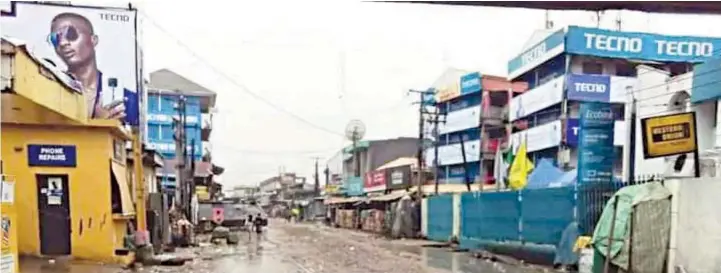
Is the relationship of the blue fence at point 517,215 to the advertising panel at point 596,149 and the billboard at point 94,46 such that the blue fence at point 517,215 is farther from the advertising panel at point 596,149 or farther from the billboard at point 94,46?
the billboard at point 94,46

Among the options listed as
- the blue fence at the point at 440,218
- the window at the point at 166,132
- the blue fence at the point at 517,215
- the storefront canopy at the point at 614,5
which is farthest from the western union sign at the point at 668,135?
the window at the point at 166,132

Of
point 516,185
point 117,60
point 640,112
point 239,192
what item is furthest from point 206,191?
point 239,192

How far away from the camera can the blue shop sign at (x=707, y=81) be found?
16.9 meters

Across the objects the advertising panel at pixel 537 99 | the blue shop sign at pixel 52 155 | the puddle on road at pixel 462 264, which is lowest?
the puddle on road at pixel 462 264

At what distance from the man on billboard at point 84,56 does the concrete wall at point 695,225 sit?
21596 millimetres

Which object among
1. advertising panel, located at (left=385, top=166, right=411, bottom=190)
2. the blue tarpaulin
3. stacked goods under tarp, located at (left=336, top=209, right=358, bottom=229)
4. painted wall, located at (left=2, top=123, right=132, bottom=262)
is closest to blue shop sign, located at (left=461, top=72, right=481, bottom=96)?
advertising panel, located at (left=385, top=166, right=411, bottom=190)

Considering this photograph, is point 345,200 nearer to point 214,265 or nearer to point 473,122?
point 473,122

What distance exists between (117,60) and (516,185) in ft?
53.3

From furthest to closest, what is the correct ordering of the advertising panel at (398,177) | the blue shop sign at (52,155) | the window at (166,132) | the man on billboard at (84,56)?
the window at (166,132) < the advertising panel at (398,177) < the man on billboard at (84,56) < the blue shop sign at (52,155)

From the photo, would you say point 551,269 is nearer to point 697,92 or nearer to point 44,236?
point 697,92

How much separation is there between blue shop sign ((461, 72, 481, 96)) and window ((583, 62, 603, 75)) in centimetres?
1391

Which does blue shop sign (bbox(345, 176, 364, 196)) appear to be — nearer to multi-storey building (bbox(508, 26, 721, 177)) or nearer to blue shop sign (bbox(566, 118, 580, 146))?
multi-storey building (bbox(508, 26, 721, 177))

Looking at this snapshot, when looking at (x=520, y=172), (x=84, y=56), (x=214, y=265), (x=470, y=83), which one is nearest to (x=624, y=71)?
(x=470, y=83)

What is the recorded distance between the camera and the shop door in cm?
1543
